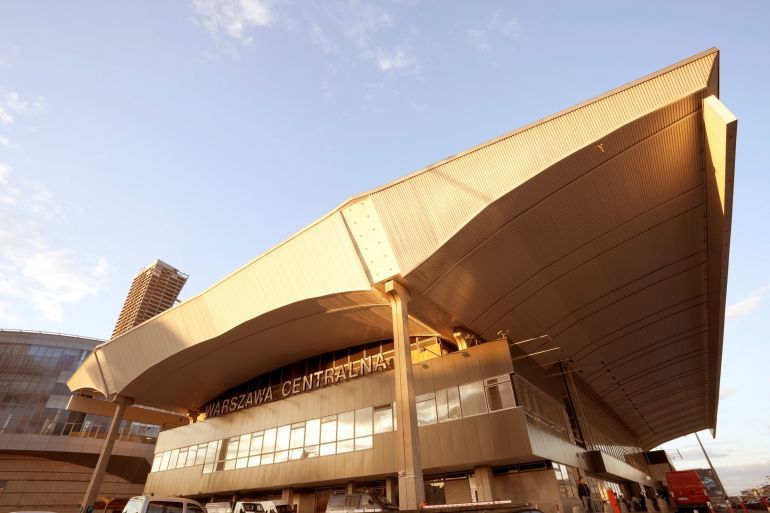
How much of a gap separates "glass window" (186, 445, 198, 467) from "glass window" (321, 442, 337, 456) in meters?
15.0

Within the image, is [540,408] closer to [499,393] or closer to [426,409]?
[499,393]

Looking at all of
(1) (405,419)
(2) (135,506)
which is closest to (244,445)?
(1) (405,419)

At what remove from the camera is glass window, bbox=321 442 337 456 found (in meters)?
25.9

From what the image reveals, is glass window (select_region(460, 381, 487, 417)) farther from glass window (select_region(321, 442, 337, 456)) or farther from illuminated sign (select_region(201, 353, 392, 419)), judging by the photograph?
glass window (select_region(321, 442, 337, 456))

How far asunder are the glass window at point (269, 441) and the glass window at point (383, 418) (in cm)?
926

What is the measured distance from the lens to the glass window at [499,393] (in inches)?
836

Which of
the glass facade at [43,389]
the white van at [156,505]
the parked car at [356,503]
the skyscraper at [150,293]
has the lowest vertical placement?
the white van at [156,505]

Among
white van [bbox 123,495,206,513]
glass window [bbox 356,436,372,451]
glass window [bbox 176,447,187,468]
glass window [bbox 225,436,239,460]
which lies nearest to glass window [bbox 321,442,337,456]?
glass window [bbox 356,436,372,451]

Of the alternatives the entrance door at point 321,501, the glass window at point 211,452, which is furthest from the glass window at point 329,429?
the glass window at point 211,452

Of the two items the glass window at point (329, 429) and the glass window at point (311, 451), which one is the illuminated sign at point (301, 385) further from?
the glass window at point (311, 451)

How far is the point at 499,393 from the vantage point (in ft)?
71.1

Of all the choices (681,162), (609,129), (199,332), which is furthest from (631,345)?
(199,332)

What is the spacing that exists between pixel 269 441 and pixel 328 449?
6.07 meters

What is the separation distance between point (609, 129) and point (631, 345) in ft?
74.8
